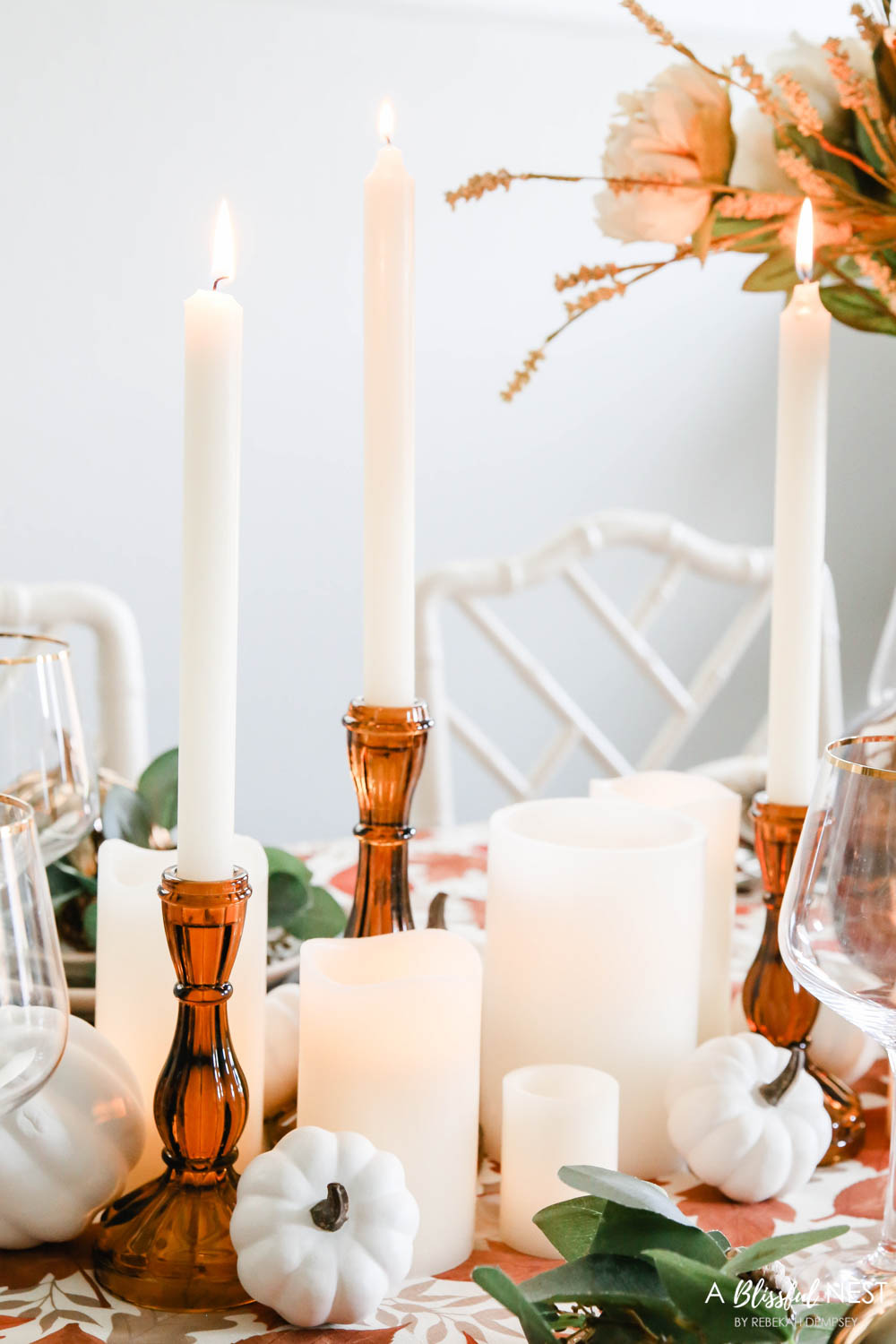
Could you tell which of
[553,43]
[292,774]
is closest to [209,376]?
[292,774]

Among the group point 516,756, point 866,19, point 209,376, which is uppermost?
point 866,19

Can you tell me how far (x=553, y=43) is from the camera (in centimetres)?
212

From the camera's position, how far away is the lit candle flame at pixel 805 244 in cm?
53

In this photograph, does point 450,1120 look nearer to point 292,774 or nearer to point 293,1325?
point 293,1325

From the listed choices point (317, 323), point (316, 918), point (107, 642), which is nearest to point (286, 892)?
point (316, 918)

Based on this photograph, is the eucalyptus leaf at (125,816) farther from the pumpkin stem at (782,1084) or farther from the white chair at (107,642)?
the white chair at (107,642)

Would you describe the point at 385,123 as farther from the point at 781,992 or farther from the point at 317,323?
the point at 317,323

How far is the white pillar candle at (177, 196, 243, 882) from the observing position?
1.35ft

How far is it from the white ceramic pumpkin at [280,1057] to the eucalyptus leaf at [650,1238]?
193 mm

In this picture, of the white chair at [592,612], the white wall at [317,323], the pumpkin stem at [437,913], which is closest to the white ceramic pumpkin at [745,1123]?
the pumpkin stem at [437,913]

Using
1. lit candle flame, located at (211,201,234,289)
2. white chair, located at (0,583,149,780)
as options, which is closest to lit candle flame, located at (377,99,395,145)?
lit candle flame, located at (211,201,234,289)

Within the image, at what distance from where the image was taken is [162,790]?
618 millimetres

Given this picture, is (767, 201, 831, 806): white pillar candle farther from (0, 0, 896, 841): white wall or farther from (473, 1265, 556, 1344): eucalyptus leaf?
(0, 0, 896, 841): white wall

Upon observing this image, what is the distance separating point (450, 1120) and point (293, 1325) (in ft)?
0.26
